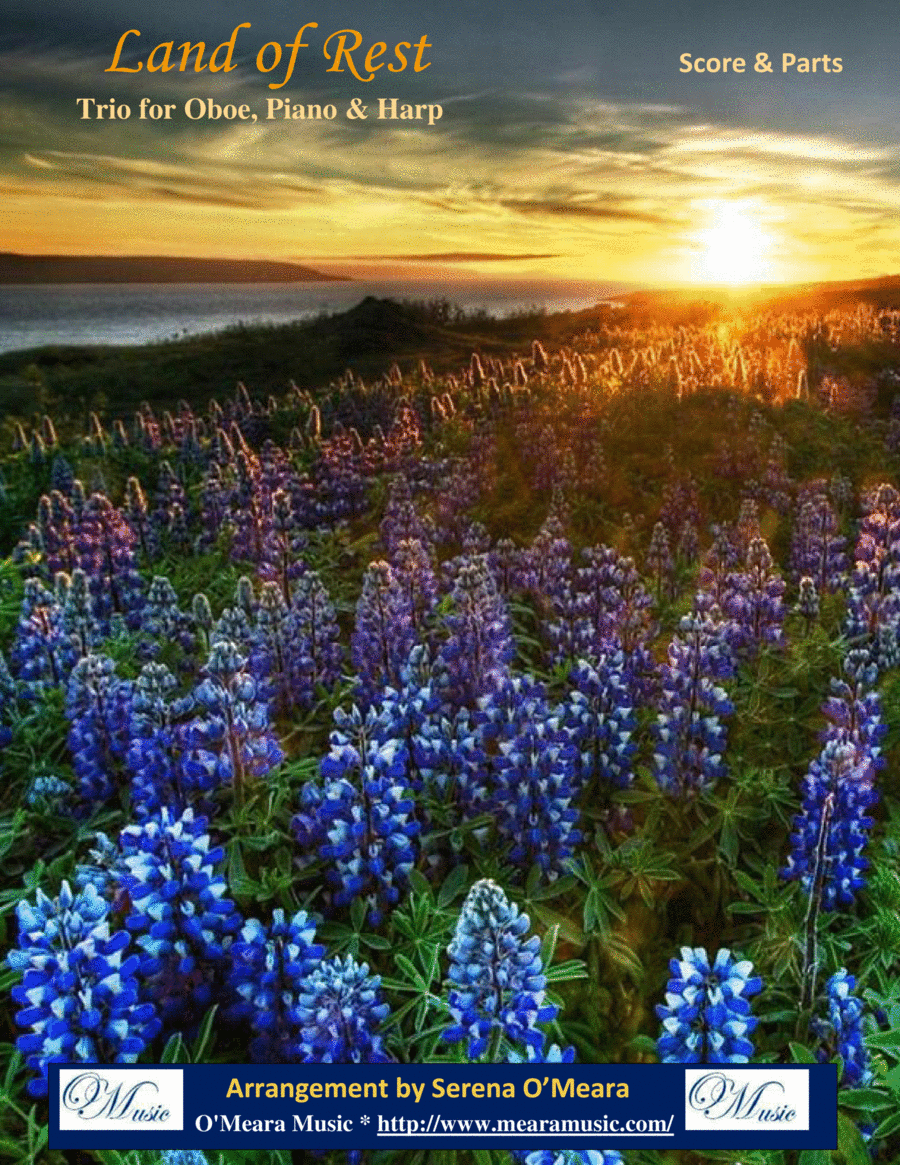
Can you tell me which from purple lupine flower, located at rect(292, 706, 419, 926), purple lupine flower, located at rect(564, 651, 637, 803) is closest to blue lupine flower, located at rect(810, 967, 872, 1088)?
purple lupine flower, located at rect(564, 651, 637, 803)

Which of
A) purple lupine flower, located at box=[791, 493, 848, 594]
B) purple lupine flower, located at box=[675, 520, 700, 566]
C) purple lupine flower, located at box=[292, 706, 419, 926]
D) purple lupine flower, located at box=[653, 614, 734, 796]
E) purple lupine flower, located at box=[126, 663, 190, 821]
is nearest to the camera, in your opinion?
purple lupine flower, located at box=[292, 706, 419, 926]

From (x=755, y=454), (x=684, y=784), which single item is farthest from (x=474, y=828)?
(x=755, y=454)

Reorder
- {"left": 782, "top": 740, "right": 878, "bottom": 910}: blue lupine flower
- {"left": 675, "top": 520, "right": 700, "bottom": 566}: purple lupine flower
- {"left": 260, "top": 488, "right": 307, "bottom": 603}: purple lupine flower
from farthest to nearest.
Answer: {"left": 675, "top": 520, "right": 700, "bottom": 566}: purple lupine flower → {"left": 260, "top": 488, "right": 307, "bottom": 603}: purple lupine flower → {"left": 782, "top": 740, "right": 878, "bottom": 910}: blue lupine flower

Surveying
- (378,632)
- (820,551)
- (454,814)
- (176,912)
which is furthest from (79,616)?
(820,551)

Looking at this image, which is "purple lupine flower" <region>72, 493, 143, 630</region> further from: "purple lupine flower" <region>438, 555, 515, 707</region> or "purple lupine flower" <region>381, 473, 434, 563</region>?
"purple lupine flower" <region>438, 555, 515, 707</region>

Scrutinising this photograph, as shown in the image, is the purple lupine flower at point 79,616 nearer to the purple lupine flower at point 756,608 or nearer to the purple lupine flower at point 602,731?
the purple lupine flower at point 602,731

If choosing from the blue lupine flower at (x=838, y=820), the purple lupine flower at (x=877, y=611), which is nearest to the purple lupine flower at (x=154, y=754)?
the blue lupine flower at (x=838, y=820)
